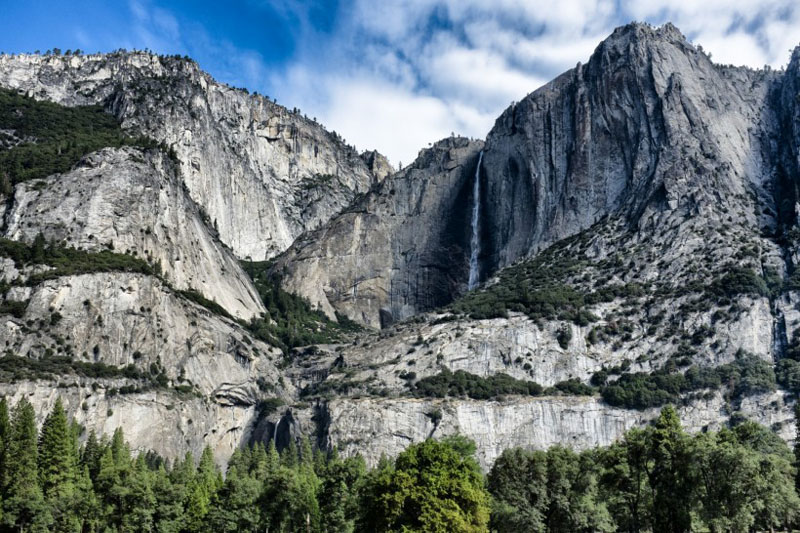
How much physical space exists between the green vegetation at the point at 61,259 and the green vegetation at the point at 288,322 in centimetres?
2989

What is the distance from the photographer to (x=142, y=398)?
120 meters

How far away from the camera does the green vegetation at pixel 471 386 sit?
125812 mm

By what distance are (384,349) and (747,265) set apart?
54659mm

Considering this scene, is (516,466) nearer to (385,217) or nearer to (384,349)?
(384,349)

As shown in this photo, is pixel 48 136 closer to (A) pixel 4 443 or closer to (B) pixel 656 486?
(A) pixel 4 443

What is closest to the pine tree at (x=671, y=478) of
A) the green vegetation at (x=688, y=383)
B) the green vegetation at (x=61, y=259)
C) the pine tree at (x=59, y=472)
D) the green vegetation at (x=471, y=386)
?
the pine tree at (x=59, y=472)

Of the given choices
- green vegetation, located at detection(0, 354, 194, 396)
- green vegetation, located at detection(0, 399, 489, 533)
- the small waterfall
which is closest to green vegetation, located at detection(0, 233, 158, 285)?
green vegetation, located at detection(0, 354, 194, 396)

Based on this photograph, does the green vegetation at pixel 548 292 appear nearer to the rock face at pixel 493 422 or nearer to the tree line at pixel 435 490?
the rock face at pixel 493 422

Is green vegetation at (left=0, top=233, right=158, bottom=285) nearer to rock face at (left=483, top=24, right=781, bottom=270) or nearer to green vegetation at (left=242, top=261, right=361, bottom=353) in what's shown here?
green vegetation at (left=242, top=261, right=361, bottom=353)

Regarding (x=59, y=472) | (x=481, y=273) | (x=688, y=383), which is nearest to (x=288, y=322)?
(x=481, y=273)

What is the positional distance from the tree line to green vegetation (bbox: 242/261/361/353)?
61.4 m

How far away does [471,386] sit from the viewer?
417 ft

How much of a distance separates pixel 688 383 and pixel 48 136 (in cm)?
11555

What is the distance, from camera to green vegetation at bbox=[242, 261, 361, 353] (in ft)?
525
